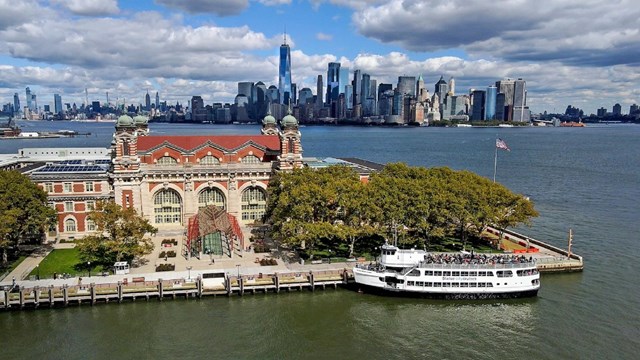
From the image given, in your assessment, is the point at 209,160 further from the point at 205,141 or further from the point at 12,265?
the point at 12,265

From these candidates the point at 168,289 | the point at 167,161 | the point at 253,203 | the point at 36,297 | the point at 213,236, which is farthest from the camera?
the point at 253,203

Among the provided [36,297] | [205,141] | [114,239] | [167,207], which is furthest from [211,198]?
[36,297]

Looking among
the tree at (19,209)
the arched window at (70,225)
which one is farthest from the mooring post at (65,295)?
the arched window at (70,225)

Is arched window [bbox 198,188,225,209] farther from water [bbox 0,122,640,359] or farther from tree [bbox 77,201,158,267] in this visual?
water [bbox 0,122,640,359]

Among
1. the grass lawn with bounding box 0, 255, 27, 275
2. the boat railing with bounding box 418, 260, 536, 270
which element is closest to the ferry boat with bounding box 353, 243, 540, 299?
the boat railing with bounding box 418, 260, 536, 270

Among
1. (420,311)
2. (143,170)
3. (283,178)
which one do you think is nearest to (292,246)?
(283,178)
